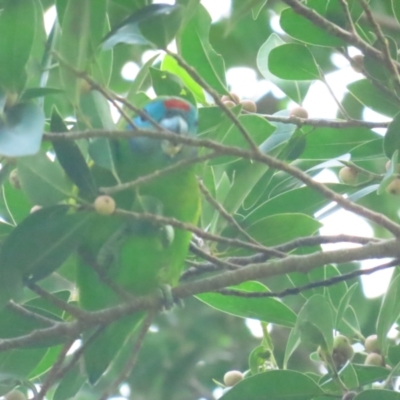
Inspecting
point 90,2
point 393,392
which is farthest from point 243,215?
point 90,2

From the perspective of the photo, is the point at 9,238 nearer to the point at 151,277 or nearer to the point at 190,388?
the point at 151,277

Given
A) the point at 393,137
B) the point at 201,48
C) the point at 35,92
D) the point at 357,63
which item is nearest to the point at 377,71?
the point at 357,63

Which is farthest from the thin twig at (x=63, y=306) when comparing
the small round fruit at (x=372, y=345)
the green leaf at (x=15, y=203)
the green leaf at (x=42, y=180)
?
the small round fruit at (x=372, y=345)

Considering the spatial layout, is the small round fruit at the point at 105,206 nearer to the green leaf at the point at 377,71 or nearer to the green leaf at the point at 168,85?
the green leaf at the point at 168,85

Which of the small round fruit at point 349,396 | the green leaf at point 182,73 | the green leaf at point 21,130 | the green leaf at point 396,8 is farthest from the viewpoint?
the green leaf at point 182,73

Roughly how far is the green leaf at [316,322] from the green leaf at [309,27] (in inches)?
19.4

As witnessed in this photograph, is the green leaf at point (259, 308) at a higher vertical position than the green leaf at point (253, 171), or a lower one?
lower

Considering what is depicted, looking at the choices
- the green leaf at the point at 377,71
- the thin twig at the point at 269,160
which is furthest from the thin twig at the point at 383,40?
the thin twig at the point at 269,160

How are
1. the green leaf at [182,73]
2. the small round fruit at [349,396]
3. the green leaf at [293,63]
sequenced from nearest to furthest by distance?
the small round fruit at [349,396], the green leaf at [293,63], the green leaf at [182,73]

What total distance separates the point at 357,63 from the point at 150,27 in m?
0.49

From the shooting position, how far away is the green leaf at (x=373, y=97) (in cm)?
171

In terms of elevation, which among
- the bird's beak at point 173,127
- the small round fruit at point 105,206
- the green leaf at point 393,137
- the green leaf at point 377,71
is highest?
the small round fruit at point 105,206

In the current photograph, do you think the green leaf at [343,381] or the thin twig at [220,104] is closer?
the thin twig at [220,104]

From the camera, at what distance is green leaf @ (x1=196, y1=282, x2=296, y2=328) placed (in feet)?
5.53
